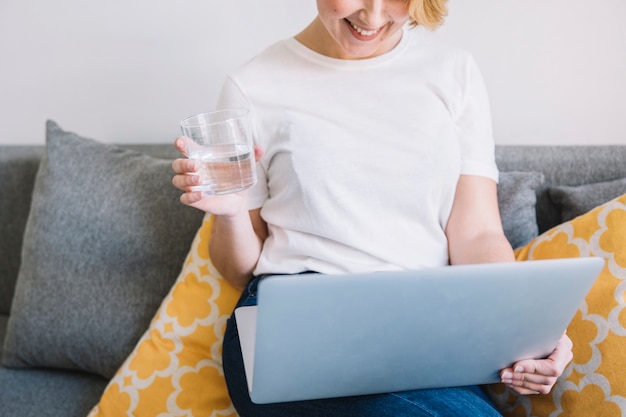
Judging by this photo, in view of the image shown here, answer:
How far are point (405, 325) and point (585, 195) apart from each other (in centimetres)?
77

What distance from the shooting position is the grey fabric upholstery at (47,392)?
148 centimetres

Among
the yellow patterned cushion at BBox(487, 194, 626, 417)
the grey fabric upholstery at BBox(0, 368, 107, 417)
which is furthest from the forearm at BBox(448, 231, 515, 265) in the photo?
the grey fabric upholstery at BBox(0, 368, 107, 417)

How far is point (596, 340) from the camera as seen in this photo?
109 centimetres

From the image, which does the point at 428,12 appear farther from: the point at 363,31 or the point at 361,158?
the point at 361,158

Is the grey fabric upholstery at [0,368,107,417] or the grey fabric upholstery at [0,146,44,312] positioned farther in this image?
the grey fabric upholstery at [0,146,44,312]

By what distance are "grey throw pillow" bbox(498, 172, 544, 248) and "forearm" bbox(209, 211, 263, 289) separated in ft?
1.74

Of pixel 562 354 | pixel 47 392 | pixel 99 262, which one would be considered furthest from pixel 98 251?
pixel 562 354

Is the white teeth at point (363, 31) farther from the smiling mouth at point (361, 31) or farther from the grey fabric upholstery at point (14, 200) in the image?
the grey fabric upholstery at point (14, 200)

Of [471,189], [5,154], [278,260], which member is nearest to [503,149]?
[471,189]

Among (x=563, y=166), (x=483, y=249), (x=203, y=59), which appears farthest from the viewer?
(x=203, y=59)

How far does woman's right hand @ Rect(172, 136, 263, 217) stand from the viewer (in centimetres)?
98

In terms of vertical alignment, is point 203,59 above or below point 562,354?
above

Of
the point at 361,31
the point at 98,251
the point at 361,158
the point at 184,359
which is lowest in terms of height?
the point at 184,359

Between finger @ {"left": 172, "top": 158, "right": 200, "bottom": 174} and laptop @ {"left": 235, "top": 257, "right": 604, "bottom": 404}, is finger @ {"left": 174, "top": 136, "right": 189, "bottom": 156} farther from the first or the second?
laptop @ {"left": 235, "top": 257, "right": 604, "bottom": 404}
